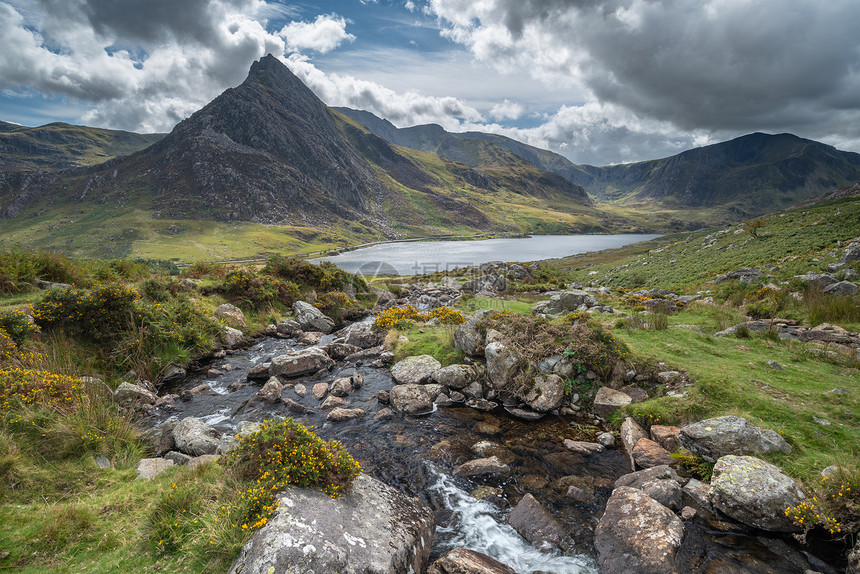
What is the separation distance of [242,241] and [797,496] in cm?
16677

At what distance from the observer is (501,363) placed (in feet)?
46.3

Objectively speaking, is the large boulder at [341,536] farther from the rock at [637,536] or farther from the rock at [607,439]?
the rock at [607,439]

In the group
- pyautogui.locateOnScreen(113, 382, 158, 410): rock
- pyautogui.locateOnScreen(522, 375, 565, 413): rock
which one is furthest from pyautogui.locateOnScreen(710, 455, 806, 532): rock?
pyautogui.locateOnScreen(113, 382, 158, 410): rock

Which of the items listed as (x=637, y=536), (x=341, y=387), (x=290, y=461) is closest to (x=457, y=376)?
(x=341, y=387)

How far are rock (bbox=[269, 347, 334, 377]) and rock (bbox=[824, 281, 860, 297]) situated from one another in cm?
2759

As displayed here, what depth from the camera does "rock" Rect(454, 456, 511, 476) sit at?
9844 mm

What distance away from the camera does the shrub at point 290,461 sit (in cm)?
643

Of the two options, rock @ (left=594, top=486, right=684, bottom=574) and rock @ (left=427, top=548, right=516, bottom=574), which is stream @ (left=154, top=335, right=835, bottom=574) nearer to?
rock @ (left=594, top=486, right=684, bottom=574)

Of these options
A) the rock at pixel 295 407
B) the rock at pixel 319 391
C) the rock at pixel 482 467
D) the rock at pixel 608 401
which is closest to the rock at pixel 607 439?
the rock at pixel 608 401

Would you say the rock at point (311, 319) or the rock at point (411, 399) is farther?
the rock at point (311, 319)

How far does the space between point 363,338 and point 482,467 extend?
13.2m

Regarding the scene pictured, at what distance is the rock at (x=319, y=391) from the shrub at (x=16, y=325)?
32.6 feet

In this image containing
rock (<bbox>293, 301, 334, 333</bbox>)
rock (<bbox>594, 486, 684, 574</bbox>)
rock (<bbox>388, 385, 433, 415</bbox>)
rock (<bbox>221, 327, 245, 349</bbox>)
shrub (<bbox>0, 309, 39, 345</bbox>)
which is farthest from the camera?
rock (<bbox>293, 301, 334, 333</bbox>)

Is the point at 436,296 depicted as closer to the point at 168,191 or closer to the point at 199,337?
the point at 199,337
